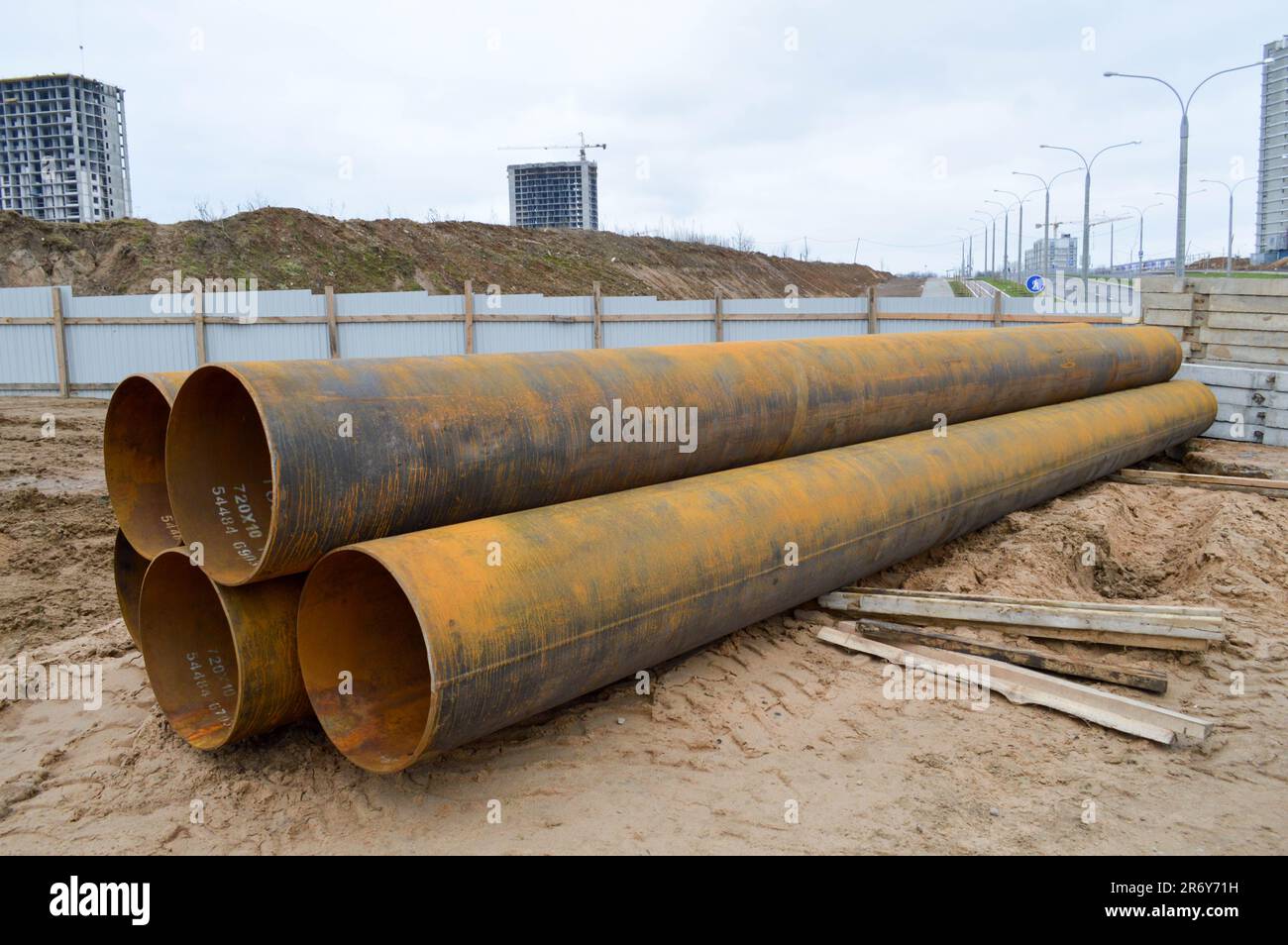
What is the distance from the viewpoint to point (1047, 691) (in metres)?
4.39

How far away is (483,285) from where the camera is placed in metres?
29.8

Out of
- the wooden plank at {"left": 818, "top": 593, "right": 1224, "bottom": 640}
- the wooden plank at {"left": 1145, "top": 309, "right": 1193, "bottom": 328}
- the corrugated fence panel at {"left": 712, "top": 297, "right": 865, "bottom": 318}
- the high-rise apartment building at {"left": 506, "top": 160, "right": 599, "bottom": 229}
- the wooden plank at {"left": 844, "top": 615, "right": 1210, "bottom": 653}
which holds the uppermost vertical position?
the high-rise apartment building at {"left": 506, "top": 160, "right": 599, "bottom": 229}

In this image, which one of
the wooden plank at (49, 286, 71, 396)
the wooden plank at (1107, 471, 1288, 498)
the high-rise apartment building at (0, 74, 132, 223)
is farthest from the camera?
the high-rise apartment building at (0, 74, 132, 223)

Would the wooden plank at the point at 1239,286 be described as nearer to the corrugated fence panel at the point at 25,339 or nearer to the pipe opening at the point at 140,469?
the pipe opening at the point at 140,469

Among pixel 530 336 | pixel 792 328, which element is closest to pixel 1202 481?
pixel 792 328

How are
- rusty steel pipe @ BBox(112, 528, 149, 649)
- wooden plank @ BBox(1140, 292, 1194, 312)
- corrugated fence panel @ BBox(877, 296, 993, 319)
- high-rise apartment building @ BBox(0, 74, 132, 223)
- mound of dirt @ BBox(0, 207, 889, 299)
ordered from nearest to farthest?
rusty steel pipe @ BBox(112, 528, 149, 649) → wooden plank @ BBox(1140, 292, 1194, 312) → corrugated fence panel @ BBox(877, 296, 993, 319) → mound of dirt @ BBox(0, 207, 889, 299) → high-rise apartment building @ BBox(0, 74, 132, 223)

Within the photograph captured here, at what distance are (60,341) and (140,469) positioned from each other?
529 inches

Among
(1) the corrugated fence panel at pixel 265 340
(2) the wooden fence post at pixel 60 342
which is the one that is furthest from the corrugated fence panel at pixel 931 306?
(2) the wooden fence post at pixel 60 342

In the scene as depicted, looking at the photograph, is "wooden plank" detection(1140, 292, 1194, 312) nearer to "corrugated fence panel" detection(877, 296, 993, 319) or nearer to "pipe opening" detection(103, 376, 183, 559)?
"corrugated fence panel" detection(877, 296, 993, 319)

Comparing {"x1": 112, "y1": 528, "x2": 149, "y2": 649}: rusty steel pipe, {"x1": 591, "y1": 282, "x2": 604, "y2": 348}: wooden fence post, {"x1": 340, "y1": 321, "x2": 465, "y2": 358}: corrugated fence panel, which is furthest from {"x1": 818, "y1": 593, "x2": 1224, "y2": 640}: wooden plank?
{"x1": 591, "y1": 282, "x2": 604, "y2": 348}: wooden fence post

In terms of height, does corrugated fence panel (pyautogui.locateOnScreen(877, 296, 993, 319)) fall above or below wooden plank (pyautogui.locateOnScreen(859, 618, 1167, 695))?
above

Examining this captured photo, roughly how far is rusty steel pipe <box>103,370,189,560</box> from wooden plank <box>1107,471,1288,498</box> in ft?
27.0

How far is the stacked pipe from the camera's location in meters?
3.30

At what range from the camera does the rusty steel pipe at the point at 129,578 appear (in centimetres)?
470
